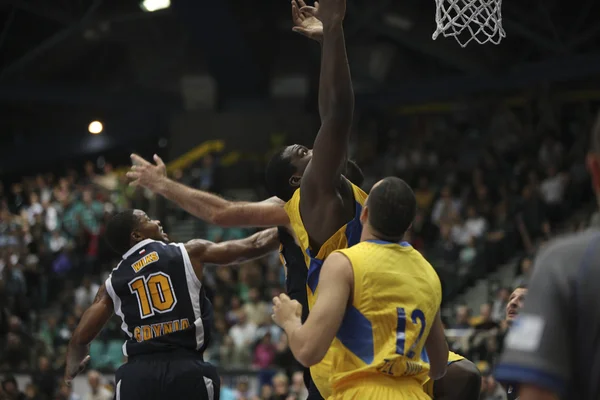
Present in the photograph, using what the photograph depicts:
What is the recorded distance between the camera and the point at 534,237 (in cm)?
1522

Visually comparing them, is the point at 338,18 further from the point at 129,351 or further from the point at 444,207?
the point at 444,207

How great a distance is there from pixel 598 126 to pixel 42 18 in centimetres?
2404

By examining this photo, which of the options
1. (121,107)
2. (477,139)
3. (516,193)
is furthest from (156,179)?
(121,107)

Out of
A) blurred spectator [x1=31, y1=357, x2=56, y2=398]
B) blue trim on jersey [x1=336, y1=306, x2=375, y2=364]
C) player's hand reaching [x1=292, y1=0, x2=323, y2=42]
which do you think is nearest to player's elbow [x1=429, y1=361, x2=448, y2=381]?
blue trim on jersey [x1=336, y1=306, x2=375, y2=364]

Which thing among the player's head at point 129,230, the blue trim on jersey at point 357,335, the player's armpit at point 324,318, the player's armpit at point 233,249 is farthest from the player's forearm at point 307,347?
the player's head at point 129,230

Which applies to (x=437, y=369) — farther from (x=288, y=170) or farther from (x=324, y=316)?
(x=288, y=170)

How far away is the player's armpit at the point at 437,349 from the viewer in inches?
159

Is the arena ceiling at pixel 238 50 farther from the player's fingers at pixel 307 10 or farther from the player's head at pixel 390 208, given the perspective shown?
the player's head at pixel 390 208

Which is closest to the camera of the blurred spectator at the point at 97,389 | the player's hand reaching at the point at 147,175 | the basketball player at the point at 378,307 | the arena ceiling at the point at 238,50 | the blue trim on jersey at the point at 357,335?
the basketball player at the point at 378,307

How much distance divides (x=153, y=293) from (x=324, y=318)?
2373mm

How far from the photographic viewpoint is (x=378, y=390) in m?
3.88

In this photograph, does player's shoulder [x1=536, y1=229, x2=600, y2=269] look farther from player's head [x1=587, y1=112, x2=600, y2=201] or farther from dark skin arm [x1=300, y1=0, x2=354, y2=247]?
dark skin arm [x1=300, y1=0, x2=354, y2=247]

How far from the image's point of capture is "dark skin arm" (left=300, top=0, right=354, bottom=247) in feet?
13.9

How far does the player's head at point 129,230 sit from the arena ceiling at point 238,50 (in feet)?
45.7
